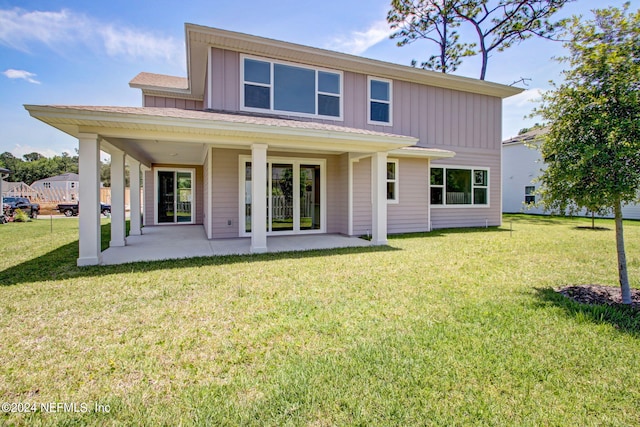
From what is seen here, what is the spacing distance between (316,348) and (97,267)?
5.18 m

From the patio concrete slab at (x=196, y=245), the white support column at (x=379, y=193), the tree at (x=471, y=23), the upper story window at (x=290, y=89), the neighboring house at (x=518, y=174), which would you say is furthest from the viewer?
the neighboring house at (x=518, y=174)

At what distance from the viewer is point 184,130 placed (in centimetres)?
633

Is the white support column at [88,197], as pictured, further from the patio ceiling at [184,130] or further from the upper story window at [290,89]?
the upper story window at [290,89]

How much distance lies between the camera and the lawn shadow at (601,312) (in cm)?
340

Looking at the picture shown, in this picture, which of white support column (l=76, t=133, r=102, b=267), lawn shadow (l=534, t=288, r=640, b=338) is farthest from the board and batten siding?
lawn shadow (l=534, t=288, r=640, b=338)

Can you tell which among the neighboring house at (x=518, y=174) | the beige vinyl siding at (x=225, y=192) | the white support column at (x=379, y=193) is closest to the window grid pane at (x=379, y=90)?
the white support column at (x=379, y=193)

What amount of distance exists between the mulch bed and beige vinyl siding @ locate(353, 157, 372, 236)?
20.2 feet

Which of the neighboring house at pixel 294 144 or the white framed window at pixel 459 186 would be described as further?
the white framed window at pixel 459 186

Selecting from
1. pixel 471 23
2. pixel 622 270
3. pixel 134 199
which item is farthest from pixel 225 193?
pixel 471 23

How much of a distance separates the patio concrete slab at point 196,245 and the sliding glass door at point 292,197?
0.56 meters

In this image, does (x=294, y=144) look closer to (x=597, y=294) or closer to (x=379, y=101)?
(x=379, y=101)

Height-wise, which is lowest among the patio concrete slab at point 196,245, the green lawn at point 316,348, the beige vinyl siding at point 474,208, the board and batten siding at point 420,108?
the green lawn at point 316,348

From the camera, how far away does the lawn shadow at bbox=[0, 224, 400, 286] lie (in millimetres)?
5355

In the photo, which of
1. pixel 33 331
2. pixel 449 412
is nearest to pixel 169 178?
pixel 33 331
